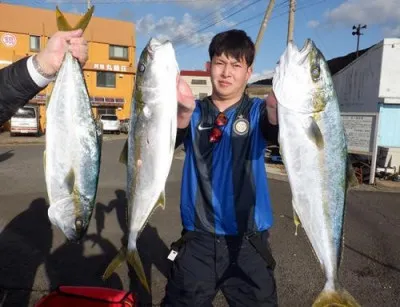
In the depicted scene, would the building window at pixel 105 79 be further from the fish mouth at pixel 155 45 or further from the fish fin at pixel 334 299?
the fish fin at pixel 334 299

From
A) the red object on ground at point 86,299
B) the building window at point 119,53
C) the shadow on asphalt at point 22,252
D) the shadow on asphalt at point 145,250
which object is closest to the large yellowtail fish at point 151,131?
the red object on ground at point 86,299

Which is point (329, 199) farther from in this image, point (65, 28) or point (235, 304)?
point (65, 28)

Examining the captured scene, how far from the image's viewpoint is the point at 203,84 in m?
59.1

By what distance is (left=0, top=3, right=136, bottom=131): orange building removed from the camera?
36.1m

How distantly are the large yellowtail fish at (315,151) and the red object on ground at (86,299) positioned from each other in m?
A: 1.73

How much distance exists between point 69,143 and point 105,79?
38.8 m

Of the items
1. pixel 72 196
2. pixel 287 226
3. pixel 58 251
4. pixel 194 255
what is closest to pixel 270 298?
pixel 194 255

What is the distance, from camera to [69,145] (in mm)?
2516

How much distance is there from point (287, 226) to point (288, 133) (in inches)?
237

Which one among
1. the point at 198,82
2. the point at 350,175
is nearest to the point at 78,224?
the point at 350,175

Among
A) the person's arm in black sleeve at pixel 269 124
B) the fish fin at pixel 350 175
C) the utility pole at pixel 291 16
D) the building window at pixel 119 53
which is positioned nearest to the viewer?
the fish fin at pixel 350 175

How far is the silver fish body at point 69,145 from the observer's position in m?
2.50

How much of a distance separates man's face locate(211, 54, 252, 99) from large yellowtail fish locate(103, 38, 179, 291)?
741 mm

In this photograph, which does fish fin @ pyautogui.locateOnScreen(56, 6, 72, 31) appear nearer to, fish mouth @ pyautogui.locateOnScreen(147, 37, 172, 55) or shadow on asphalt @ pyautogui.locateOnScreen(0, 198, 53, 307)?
fish mouth @ pyautogui.locateOnScreen(147, 37, 172, 55)
